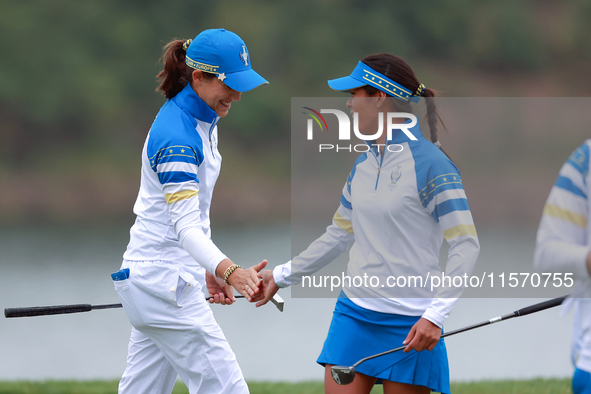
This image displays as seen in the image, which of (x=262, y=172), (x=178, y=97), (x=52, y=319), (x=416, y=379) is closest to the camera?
(x=416, y=379)

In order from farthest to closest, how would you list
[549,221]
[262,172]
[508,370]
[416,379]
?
[262,172] < [508,370] < [416,379] < [549,221]

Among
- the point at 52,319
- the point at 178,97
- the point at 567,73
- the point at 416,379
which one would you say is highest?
the point at 567,73

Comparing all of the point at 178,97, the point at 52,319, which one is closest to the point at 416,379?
the point at 178,97

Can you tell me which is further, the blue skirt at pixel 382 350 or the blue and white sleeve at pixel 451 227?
the blue skirt at pixel 382 350

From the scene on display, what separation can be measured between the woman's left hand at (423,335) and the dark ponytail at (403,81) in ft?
1.87

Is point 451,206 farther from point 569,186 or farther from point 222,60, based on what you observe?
point 222,60

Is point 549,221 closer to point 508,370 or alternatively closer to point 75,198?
point 508,370

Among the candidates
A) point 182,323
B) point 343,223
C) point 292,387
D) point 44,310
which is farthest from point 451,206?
point 292,387

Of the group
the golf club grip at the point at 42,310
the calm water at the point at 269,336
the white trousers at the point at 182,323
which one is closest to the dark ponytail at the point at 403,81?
the calm water at the point at 269,336

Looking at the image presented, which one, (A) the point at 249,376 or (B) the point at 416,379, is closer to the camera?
(B) the point at 416,379

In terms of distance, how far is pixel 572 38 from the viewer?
57.5ft

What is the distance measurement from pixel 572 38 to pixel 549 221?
17.8 m

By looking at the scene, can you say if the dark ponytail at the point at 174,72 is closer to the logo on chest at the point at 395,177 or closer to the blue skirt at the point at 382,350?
the logo on chest at the point at 395,177

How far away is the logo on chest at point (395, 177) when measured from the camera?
6.77 ft
